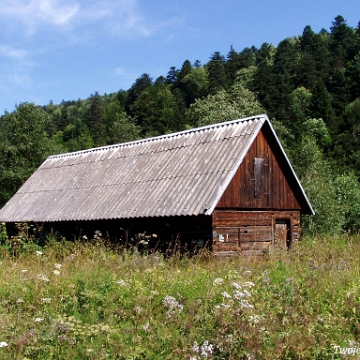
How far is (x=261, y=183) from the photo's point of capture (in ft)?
48.7

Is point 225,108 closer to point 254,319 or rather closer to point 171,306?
point 171,306

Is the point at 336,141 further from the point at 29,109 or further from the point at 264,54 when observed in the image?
the point at 264,54

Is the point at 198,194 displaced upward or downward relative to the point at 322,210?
upward

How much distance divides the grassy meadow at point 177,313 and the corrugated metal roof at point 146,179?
5.73 meters

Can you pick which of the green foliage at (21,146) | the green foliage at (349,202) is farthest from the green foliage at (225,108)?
the green foliage at (21,146)

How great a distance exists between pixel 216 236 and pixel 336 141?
43341 mm

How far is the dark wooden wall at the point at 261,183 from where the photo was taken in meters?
13.9

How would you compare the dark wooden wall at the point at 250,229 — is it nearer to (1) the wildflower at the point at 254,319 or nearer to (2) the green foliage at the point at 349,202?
(1) the wildflower at the point at 254,319

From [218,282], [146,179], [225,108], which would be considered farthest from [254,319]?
[225,108]

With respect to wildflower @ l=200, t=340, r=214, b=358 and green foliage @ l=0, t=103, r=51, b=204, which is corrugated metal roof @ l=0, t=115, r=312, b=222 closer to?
wildflower @ l=200, t=340, r=214, b=358

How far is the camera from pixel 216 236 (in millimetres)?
13242

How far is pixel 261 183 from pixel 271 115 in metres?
42.2

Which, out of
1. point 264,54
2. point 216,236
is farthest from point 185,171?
point 264,54

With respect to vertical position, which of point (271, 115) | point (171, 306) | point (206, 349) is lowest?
point (206, 349)
